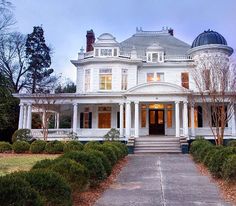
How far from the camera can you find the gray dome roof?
1029 inches

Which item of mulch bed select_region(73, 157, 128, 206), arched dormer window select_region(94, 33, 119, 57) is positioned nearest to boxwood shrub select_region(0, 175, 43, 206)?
mulch bed select_region(73, 157, 128, 206)

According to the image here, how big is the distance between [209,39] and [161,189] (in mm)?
20396

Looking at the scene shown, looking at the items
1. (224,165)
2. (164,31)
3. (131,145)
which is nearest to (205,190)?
(224,165)

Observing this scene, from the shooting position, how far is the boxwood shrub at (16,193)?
4.21 metres

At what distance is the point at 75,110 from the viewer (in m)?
24.4

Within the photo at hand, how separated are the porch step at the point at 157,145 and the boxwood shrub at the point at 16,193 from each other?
16.3 m

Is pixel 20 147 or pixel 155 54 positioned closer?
pixel 20 147

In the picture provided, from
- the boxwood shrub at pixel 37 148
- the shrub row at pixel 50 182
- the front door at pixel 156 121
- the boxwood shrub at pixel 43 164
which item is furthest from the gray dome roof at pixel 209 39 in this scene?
the boxwood shrub at pixel 43 164

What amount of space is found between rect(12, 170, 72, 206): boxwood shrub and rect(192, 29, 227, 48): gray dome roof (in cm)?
2318

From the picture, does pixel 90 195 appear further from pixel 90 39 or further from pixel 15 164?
pixel 90 39

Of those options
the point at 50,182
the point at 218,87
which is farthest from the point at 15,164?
the point at 218,87

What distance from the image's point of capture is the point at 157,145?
21.1m

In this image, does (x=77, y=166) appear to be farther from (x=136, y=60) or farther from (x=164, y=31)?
(x=164, y=31)

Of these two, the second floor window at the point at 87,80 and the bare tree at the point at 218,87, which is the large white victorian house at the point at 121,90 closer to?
the second floor window at the point at 87,80
